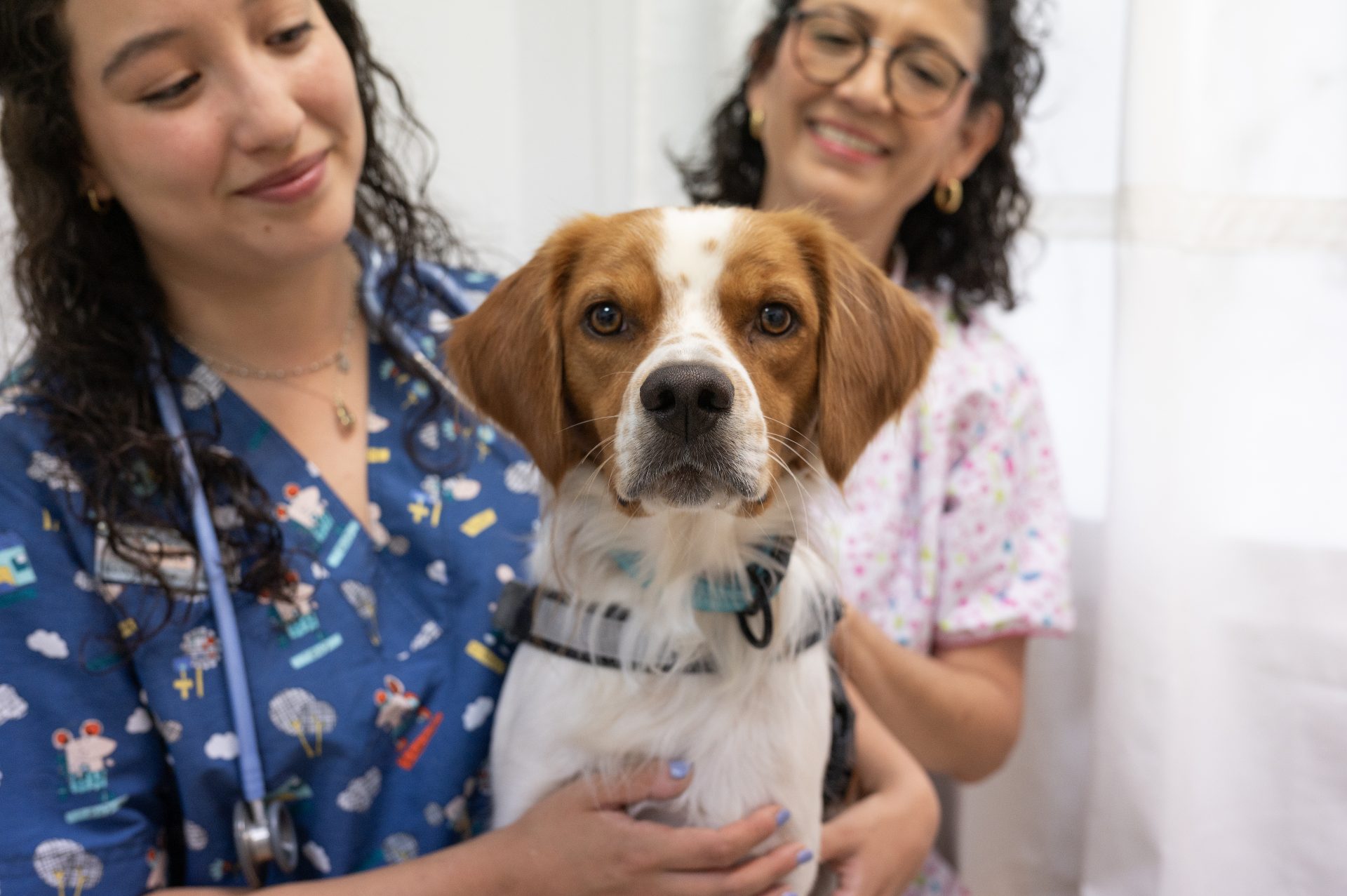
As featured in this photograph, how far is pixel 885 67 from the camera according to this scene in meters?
1.36

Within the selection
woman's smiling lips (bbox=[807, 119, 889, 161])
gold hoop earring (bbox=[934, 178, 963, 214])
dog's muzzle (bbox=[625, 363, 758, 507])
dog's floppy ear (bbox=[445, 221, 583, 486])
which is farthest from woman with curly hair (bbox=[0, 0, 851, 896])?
gold hoop earring (bbox=[934, 178, 963, 214])

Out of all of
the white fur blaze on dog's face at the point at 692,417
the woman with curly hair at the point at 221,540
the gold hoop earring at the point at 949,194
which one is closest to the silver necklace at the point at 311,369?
the woman with curly hair at the point at 221,540

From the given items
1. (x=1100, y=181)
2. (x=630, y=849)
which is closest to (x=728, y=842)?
(x=630, y=849)

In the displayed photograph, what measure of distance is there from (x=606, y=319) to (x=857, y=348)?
0.26m

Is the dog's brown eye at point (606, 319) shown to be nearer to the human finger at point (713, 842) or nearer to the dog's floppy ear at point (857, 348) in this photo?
the dog's floppy ear at point (857, 348)

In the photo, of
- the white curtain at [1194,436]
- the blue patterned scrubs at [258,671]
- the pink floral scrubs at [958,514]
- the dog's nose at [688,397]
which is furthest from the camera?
the pink floral scrubs at [958,514]

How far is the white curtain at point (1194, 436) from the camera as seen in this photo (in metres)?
1.29

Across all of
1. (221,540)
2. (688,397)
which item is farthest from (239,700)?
(688,397)

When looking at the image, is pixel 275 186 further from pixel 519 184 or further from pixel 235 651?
pixel 519 184

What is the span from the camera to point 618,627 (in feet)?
3.41

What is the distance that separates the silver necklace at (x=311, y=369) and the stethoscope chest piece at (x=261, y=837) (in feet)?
1.41

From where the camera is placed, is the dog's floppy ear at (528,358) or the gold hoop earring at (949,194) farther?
the gold hoop earring at (949,194)

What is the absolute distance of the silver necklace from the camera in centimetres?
114

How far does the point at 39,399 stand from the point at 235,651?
336mm
